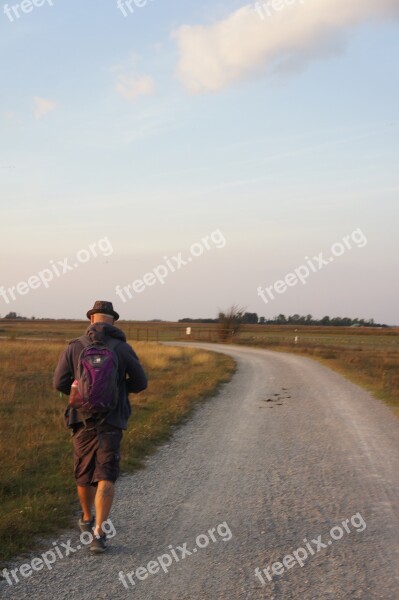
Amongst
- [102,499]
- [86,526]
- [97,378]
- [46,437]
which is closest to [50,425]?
[46,437]

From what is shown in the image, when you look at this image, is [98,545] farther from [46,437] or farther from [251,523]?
[46,437]

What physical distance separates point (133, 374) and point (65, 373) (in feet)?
1.83

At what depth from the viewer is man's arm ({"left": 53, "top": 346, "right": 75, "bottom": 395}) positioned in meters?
5.62

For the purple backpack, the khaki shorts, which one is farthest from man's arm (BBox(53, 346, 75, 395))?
the khaki shorts

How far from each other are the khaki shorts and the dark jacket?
3.1 inches

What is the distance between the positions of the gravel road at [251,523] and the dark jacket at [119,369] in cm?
104

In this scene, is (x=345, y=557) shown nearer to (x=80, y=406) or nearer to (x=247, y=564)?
(x=247, y=564)

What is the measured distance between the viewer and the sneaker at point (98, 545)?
530 cm

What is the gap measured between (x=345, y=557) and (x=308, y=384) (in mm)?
14746

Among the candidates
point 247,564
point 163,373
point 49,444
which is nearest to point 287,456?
point 49,444

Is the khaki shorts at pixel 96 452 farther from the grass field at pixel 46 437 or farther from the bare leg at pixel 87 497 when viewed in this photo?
the grass field at pixel 46 437

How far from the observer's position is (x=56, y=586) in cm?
468

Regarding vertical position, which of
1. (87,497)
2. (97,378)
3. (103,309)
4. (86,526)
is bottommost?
(86,526)

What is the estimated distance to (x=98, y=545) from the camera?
530 centimetres
